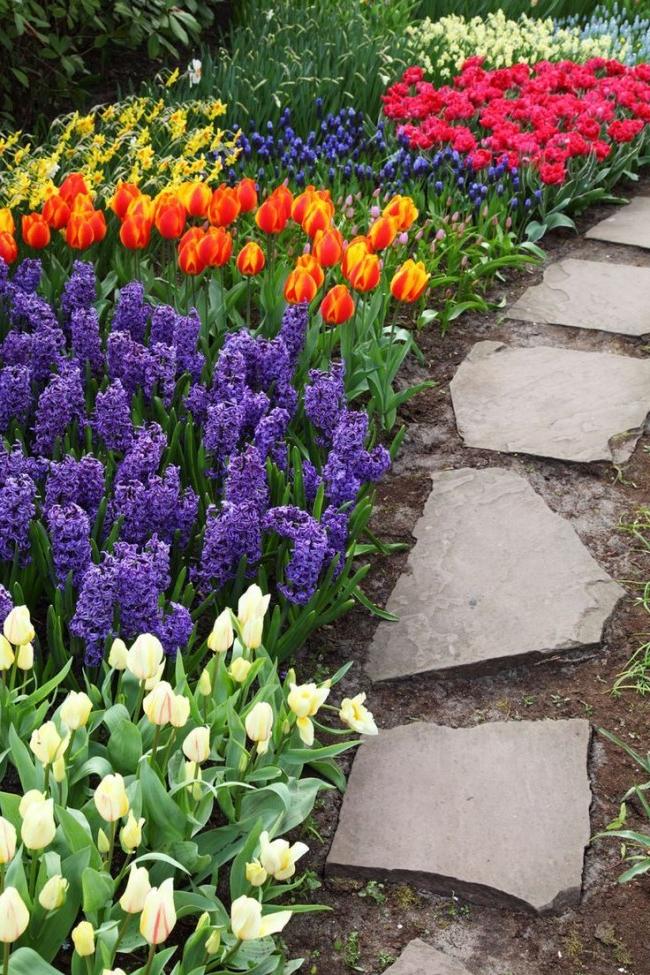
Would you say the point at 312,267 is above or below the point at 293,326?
above

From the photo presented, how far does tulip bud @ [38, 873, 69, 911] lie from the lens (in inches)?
57.5

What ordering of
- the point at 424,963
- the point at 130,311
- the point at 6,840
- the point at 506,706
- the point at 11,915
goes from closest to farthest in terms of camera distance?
1. the point at 11,915
2. the point at 6,840
3. the point at 424,963
4. the point at 506,706
5. the point at 130,311

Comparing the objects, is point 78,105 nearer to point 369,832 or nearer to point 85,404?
point 85,404

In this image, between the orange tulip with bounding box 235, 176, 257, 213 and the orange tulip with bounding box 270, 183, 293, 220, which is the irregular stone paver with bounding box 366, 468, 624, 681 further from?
the orange tulip with bounding box 235, 176, 257, 213

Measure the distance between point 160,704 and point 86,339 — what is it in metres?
1.51

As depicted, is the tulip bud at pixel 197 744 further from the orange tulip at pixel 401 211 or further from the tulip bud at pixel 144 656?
the orange tulip at pixel 401 211

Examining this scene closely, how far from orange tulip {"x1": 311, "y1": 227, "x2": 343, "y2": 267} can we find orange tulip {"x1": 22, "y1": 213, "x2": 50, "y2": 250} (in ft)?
2.45

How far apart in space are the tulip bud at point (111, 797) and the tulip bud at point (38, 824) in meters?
0.08

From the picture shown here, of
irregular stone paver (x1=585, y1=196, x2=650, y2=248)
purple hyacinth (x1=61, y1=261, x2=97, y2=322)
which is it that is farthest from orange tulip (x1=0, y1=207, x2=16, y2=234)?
irregular stone paver (x1=585, y1=196, x2=650, y2=248)

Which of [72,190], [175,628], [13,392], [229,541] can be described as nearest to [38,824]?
[175,628]

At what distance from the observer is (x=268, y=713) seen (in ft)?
5.54

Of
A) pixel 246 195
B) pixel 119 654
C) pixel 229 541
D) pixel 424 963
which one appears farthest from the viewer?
pixel 246 195

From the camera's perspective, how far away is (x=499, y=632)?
103 inches

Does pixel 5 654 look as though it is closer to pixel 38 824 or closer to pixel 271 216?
pixel 38 824
